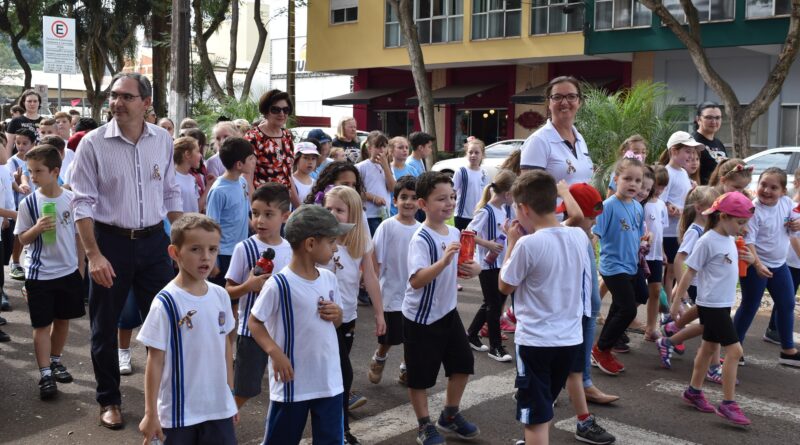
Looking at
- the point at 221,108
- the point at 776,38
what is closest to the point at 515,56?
the point at 776,38

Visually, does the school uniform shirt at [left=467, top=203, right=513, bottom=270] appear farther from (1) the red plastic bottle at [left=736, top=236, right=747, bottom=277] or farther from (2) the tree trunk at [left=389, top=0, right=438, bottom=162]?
(2) the tree trunk at [left=389, top=0, right=438, bottom=162]

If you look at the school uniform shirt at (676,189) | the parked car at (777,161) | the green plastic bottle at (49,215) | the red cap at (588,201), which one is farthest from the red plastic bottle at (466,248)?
the parked car at (777,161)

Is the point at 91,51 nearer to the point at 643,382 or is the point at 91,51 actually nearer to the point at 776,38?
the point at 776,38

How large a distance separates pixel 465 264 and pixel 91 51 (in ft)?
134

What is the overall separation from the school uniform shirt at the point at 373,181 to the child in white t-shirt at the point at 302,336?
18.2 feet

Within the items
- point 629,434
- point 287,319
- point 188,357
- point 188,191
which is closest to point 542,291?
point 287,319

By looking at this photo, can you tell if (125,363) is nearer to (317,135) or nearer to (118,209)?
(118,209)

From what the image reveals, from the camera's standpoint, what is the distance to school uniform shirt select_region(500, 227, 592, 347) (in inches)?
176

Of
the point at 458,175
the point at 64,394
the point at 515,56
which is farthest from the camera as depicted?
the point at 515,56

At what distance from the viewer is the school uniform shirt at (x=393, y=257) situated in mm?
5738

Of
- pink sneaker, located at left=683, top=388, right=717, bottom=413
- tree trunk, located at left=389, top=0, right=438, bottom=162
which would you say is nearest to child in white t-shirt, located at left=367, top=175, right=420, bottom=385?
pink sneaker, located at left=683, top=388, right=717, bottom=413

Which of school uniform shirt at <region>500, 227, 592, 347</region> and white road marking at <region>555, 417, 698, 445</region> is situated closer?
school uniform shirt at <region>500, 227, 592, 347</region>

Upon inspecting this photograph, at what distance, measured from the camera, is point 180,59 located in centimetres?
1301

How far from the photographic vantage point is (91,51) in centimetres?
4156
